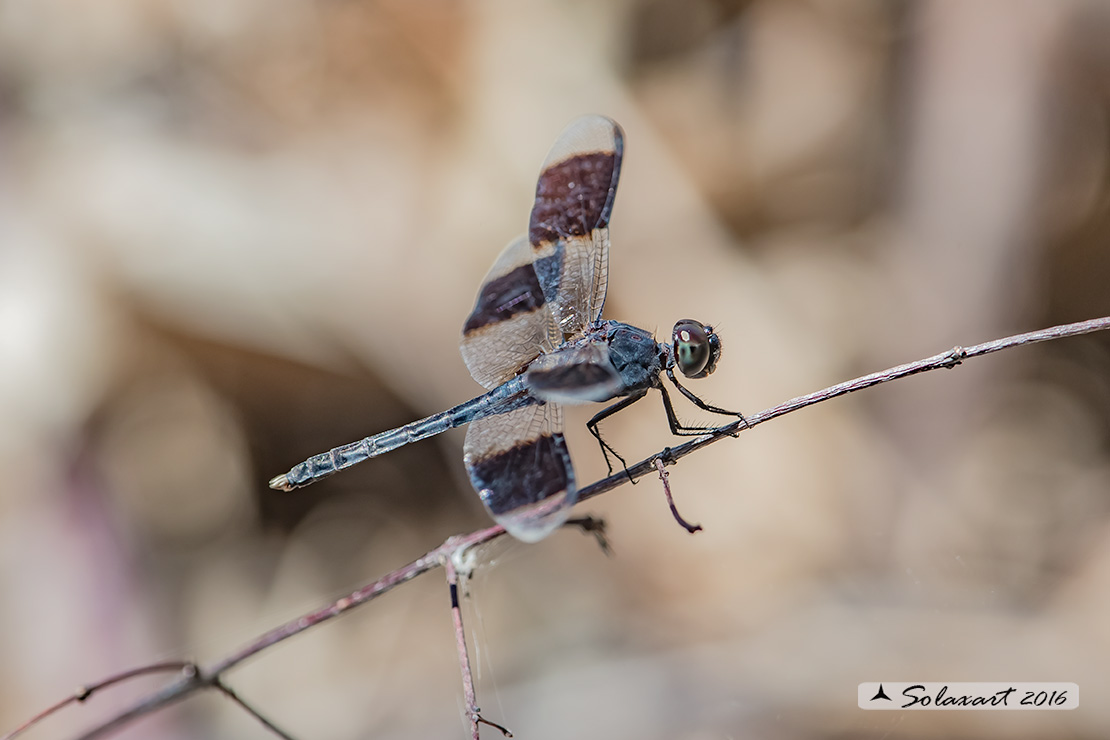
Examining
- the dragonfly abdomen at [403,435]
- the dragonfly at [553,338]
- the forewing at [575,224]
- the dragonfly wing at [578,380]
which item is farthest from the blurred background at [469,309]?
the dragonfly wing at [578,380]

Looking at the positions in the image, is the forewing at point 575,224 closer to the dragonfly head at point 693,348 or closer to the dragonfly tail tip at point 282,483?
the dragonfly head at point 693,348

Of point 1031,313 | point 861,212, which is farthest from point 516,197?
point 1031,313

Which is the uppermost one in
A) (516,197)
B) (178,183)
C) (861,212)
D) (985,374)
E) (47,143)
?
(47,143)

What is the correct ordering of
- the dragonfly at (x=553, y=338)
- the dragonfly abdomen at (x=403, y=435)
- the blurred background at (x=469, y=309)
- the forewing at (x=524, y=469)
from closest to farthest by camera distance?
the forewing at (x=524, y=469) → the dragonfly at (x=553, y=338) → the dragonfly abdomen at (x=403, y=435) → the blurred background at (x=469, y=309)

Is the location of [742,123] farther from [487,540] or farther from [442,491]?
[487,540]

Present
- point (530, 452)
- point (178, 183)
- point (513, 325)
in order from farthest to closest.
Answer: point (178, 183) < point (513, 325) < point (530, 452)

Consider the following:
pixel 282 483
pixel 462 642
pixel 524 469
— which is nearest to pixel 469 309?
pixel 282 483

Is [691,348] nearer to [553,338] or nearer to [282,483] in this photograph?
[553,338]
